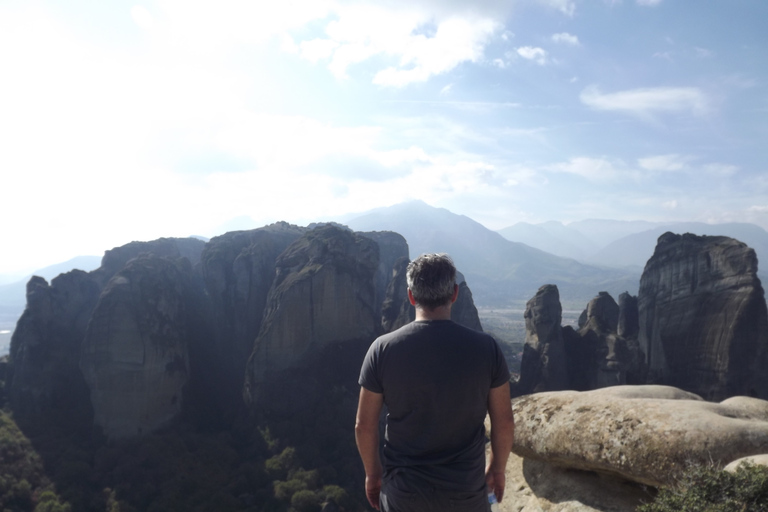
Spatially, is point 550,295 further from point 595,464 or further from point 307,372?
point 595,464

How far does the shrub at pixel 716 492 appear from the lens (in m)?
3.85

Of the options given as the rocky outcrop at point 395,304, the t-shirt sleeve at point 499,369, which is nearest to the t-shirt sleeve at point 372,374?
the t-shirt sleeve at point 499,369

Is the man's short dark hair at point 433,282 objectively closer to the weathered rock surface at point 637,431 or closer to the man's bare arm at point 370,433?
the man's bare arm at point 370,433

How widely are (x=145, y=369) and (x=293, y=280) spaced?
1329cm

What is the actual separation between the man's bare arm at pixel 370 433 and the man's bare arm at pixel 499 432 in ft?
2.86

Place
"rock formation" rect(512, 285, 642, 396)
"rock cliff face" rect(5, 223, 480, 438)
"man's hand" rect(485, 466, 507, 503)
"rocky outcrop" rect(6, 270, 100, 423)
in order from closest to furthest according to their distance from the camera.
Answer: "man's hand" rect(485, 466, 507, 503)
"rock formation" rect(512, 285, 642, 396)
"rock cliff face" rect(5, 223, 480, 438)
"rocky outcrop" rect(6, 270, 100, 423)

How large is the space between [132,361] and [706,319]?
41864mm

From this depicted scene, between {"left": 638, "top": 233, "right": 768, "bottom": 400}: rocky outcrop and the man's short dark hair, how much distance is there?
35.4 metres

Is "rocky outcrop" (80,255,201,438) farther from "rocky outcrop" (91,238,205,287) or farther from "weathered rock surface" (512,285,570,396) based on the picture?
"weathered rock surface" (512,285,570,396)

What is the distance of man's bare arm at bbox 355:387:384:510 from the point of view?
3588mm

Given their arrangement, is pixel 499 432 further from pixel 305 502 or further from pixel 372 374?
pixel 305 502

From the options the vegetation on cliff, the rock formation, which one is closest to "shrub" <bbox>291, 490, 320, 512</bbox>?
the vegetation on cliff

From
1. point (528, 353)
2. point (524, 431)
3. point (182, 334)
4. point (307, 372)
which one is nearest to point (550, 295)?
point (528, 353)

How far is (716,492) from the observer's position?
13.5 ft
